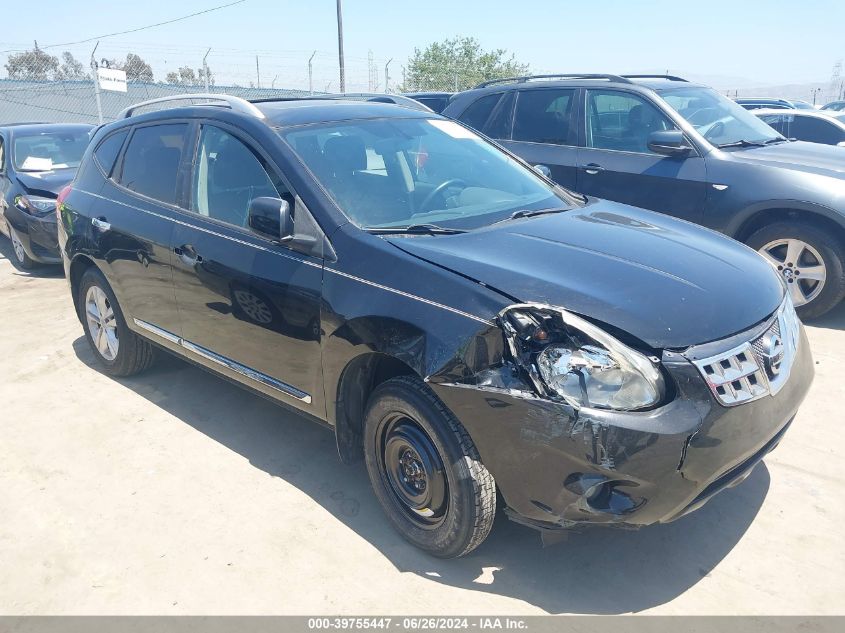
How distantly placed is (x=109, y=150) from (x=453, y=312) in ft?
11.2

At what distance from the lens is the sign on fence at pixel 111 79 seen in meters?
15.6

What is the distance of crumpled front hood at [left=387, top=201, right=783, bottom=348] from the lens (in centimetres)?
246

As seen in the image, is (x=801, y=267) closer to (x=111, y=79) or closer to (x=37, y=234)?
(x=37, y=234)

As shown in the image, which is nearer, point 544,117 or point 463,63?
point 544,117

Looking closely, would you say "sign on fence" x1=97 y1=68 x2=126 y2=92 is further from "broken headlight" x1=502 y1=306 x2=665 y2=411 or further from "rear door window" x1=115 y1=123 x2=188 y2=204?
"broken headlight" x1=502 y1=306 x2=665 y2=411

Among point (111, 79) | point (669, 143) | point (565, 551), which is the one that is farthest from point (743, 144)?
point (111, 79)

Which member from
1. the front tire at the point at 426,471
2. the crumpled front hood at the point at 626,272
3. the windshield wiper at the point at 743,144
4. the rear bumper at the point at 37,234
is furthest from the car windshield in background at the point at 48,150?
the windshield wiper at the point at 743,144

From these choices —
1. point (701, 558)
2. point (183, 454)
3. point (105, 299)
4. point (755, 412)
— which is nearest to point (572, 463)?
point (755, 412)

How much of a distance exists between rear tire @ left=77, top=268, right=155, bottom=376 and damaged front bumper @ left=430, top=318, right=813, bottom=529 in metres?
3.03

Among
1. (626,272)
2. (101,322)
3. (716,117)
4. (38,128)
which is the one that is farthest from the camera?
(38,128)

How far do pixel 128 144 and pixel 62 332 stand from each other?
2288 millimetres

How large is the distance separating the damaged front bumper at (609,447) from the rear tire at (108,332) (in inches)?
119

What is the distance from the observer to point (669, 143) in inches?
227

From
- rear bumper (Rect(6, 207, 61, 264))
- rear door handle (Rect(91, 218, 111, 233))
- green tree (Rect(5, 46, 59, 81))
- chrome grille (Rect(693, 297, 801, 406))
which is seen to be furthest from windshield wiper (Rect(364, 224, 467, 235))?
green tree (Rect(5, 46, 59, 81))
